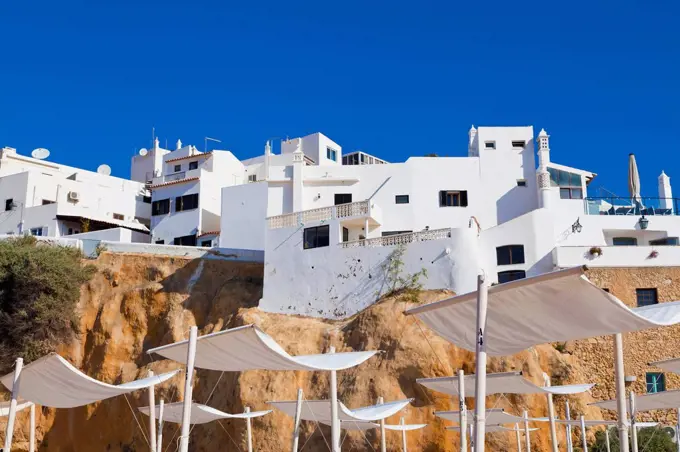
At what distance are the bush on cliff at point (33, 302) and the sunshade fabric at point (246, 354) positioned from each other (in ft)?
76.0

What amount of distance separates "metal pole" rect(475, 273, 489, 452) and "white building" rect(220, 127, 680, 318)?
2239 cm

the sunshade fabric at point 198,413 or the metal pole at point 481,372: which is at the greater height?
the metal pole at point 481,372

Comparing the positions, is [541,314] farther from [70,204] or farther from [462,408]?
[70,204]

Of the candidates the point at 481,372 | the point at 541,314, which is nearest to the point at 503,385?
the point at 541,314

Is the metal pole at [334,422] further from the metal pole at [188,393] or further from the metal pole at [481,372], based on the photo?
the metal pole at [481,372]

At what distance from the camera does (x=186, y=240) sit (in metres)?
47.3

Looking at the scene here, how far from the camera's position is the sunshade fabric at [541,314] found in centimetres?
1082

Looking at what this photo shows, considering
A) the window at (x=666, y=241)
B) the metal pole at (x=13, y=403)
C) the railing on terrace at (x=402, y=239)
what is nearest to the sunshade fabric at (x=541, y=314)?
the metal pole at (x=13, y=403)

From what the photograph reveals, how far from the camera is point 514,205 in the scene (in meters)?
40.8

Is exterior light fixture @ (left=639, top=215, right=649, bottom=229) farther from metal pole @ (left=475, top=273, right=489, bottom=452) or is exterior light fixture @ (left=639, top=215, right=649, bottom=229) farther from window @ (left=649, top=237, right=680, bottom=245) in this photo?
metal pole @ (left=475, top=273, right=489, bottom=452)

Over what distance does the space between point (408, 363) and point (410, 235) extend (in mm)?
6621

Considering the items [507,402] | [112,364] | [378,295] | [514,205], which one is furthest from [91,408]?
[514,205]

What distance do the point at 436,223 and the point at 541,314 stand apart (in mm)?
28855

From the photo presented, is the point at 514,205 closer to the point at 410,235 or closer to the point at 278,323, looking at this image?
the point at 410,235
